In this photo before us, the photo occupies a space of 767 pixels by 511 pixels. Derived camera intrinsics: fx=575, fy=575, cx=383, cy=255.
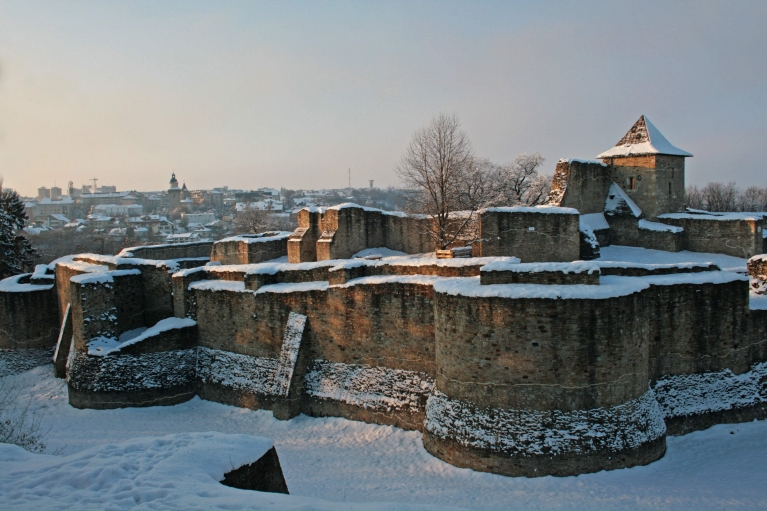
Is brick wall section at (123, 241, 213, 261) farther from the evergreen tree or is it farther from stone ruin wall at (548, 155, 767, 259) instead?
stone ruin wall at (548, 155, 767, 259)

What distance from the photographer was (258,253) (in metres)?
24.9

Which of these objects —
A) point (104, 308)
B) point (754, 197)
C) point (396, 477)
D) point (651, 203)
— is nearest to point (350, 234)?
point (104, 308)

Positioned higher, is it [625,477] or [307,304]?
[307,304]

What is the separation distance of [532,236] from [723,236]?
759 cm

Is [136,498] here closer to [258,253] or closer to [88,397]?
[88,397]

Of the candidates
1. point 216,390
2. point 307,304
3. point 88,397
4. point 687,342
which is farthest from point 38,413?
point 687,342

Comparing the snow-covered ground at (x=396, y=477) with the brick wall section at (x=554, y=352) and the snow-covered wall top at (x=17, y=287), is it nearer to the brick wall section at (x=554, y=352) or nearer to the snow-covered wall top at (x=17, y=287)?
the brick wall section at (x=554, y=352)

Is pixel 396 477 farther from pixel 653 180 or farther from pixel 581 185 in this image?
pixel 653 180

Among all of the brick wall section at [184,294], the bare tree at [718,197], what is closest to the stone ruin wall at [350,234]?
the brick wall section at [184,294]

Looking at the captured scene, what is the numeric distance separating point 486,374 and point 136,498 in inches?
281

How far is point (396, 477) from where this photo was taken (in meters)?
11.8

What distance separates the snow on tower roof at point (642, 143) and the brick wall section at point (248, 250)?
14.4m

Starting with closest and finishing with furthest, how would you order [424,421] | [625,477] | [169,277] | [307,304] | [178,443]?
[178,443]
[625,477]
[424,421]
[307,304]
[169,277]

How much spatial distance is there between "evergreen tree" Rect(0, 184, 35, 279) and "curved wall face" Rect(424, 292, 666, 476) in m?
27.4
